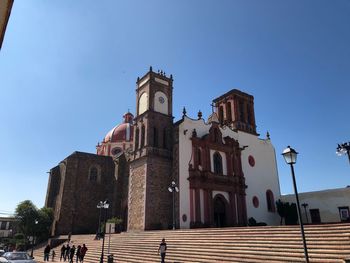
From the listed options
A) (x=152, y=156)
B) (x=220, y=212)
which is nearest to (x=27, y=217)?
(x=152, y=156)

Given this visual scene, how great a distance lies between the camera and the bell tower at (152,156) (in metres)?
24.4

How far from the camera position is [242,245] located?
1343cm

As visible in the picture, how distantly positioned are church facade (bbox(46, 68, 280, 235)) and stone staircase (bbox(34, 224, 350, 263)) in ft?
17.7

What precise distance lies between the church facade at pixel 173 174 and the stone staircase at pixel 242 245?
17.7 ft

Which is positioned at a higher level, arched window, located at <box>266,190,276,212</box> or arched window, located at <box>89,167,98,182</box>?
arched window, located at <box>89,167,98,182</box>

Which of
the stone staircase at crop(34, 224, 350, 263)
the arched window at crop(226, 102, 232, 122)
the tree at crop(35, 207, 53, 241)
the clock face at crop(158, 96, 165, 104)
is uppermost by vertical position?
the arched window at crop(226, 102, 232, 122)

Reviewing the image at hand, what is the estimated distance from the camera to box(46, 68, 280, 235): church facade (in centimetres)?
2503

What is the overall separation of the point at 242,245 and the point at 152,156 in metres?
13.7

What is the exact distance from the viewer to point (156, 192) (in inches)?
982

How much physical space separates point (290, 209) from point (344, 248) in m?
21.3

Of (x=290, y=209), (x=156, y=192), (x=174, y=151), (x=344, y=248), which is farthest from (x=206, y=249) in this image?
(x=290, y=209)

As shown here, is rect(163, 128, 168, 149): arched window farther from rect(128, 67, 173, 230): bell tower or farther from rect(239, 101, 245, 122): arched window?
rect(239, 101, 245, 122): arched window

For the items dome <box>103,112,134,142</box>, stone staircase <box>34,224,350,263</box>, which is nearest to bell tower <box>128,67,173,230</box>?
stone staircase <box>34,224,350,263</box>

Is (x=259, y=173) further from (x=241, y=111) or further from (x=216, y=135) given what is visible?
(x=241, y=111)
